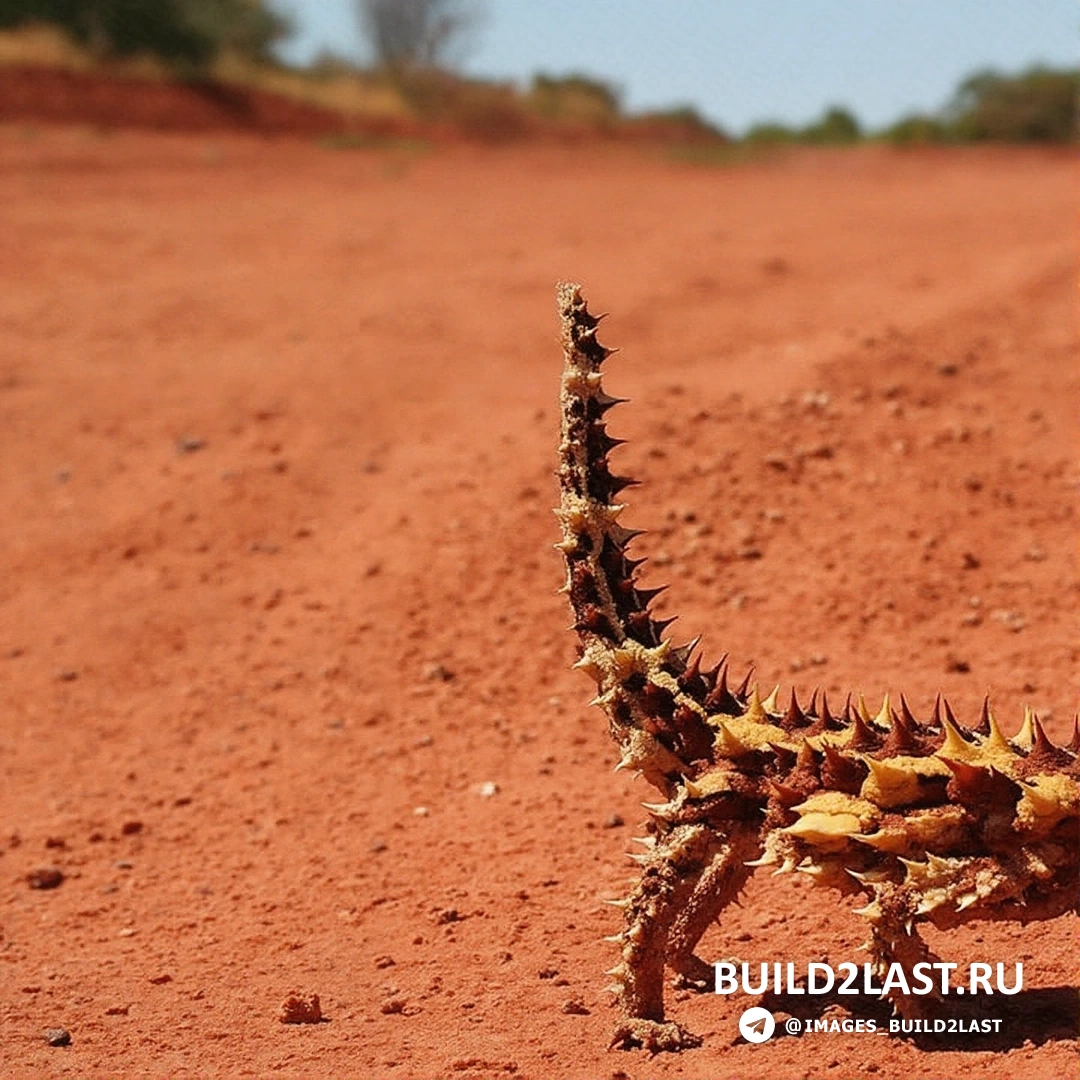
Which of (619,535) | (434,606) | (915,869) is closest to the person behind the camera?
(915,869)

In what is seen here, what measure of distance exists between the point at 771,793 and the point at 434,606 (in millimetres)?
3617

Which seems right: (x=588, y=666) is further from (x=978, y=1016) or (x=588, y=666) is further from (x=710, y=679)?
(x=978, y=1016)

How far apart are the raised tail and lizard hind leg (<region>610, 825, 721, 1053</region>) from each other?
18cm

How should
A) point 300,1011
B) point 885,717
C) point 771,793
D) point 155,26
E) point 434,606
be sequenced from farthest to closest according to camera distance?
point 155,26
point 434,606
point 300,1011
point 885,717
point 771,793

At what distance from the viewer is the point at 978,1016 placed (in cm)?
362

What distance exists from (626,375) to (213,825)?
4502 mm

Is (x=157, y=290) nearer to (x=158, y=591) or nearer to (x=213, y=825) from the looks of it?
(x=158, y=591)

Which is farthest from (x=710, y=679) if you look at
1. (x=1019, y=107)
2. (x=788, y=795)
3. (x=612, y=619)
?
(x=1019, y=107)

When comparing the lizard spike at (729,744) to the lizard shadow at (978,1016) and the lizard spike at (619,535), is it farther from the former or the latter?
the lizard shadow at (978,1016)

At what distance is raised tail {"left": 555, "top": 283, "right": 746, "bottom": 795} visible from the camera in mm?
3770

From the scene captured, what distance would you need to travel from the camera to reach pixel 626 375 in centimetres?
942

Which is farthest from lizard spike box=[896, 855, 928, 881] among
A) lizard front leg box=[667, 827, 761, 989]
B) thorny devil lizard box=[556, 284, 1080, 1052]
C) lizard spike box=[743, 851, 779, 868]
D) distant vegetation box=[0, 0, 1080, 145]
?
distant vegetation box=[0, 0, 1080, 145]

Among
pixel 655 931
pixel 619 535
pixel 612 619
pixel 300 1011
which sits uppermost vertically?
pixel 619 535

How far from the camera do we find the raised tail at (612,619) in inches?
148
